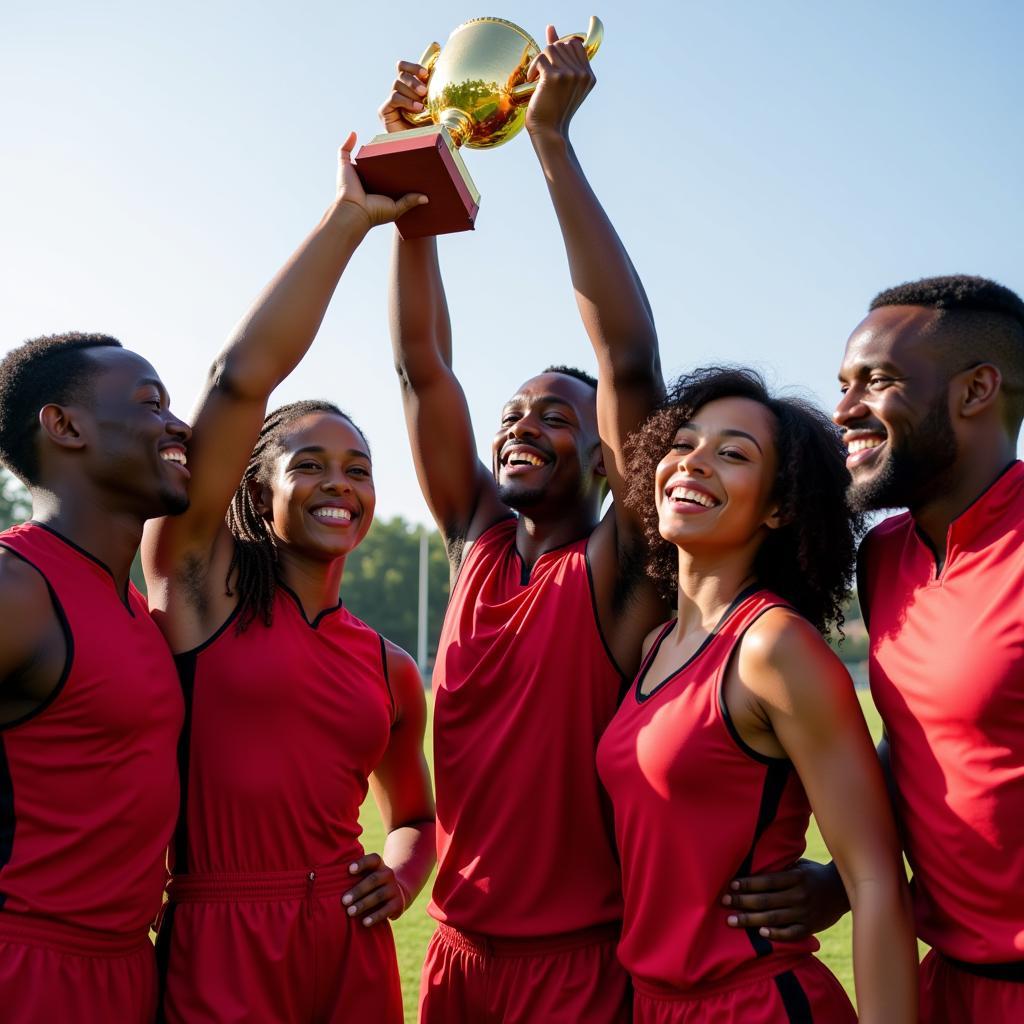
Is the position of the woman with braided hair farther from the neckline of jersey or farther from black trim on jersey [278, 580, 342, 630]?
the neckline of jersey

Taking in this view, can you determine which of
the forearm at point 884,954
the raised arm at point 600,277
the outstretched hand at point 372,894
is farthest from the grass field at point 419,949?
the forearm at point 884,954

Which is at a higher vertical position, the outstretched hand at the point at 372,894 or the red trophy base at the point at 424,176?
the red trophy base at the point at 424,176

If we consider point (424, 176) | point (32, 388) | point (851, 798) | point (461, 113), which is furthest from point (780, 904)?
point (461, 113)

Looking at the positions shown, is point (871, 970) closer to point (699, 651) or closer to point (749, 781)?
point (749, 781)

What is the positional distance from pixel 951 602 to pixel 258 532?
94.6 inches

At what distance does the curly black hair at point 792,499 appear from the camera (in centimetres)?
346

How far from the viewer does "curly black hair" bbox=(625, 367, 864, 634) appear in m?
3.46

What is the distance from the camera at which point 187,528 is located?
369 centimetres

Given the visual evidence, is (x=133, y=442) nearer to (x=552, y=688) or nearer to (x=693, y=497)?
(x=552, y=688)

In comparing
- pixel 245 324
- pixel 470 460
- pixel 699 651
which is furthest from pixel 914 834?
pixel 245 324

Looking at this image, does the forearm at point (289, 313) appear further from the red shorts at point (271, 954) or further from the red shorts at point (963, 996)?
the red shorts at point (963, 996)

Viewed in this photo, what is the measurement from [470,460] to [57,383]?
1.55 m

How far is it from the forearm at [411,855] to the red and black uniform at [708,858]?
1.03m

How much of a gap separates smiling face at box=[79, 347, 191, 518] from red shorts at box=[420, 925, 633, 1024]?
68.6 inches
